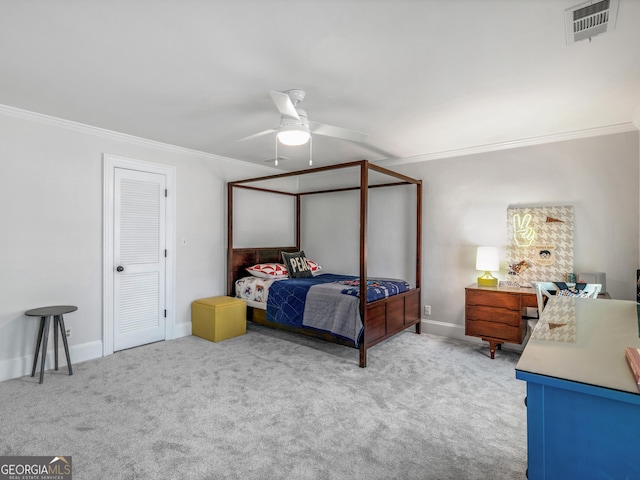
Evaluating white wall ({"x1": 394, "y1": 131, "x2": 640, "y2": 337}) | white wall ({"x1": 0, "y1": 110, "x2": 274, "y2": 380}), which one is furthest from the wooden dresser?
white wall ({"x1": 0, "y1": 110, "x2": 274, "y2": 380})

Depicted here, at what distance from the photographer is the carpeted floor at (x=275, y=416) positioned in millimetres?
1938

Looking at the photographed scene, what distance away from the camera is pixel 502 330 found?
3.58 metres

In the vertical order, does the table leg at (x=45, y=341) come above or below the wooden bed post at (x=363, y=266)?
below

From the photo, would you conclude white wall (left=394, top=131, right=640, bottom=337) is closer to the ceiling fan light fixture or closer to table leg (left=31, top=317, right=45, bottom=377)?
the ceiling fan light fixture

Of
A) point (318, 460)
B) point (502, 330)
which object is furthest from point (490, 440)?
point (502, 330)

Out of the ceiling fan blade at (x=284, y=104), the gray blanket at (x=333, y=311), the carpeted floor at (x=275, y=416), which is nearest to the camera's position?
the carpeted floor at (x=275, y=416)

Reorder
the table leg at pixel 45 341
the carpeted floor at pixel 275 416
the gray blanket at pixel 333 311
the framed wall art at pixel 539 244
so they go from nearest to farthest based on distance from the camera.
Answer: the carpeted floor at pixel 275 416
the table leg at pixel 45 341
the gray blanket at pixel 333 311
the framed wall art at pixel 539 244

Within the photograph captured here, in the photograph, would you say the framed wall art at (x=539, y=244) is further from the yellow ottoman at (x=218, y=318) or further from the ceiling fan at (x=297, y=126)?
the yellow ottoman at (x=218, y=318)

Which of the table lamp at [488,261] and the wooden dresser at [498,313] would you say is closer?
the wooden dresser at [498,313]

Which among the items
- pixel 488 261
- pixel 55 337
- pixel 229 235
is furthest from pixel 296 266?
pixel 55 337

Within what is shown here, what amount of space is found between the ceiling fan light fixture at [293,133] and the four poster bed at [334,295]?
2.25 ft

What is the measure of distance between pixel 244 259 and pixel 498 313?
11.3ft

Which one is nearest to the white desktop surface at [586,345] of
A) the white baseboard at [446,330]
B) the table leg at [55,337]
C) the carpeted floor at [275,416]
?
the carpeted floor at [275,416]

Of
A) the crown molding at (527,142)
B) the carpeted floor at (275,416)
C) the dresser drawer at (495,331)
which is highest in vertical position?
the crown molding at (527,142)
